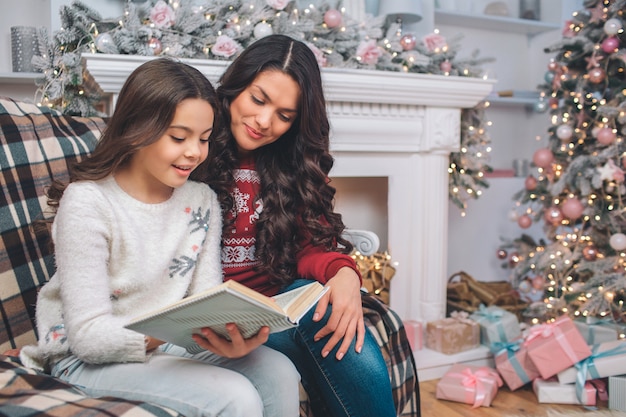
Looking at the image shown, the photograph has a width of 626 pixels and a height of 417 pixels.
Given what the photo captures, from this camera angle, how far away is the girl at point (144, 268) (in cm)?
93

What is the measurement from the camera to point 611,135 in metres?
2.32

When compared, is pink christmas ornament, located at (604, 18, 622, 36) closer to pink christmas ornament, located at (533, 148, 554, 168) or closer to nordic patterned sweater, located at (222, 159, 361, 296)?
pink christmas ornament, located at (533, 148, 554, 168)

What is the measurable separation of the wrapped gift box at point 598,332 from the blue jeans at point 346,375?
1416mm

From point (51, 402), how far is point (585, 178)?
2.18 meters

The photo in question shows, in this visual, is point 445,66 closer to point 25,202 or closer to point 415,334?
point 415,334

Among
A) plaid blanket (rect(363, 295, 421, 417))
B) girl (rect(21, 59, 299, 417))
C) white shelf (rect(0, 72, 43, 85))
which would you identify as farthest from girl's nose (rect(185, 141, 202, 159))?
white shelf (rect(0, 72, 43, 85))

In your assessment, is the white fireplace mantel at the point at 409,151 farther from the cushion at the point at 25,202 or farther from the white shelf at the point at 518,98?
the cushion at the point at 25,202

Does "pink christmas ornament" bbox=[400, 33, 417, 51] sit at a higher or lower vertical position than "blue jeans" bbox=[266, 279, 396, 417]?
higher

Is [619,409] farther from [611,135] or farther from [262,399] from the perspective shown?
[262,399]

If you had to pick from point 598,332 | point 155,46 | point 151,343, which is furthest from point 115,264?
point 598,332

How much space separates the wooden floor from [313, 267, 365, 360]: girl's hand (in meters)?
0.90

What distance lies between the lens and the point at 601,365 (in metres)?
1.97

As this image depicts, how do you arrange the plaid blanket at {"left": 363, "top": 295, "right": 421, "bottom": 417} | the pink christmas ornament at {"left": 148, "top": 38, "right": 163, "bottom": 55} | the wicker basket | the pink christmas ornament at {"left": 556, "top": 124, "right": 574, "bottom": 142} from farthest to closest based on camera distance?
1. the wicker basket
2. the pink christmas ornament at {"left": 556, "top": 124, "right": 574, "bottom": 142}
3. the pink christmas ornament at {"left": 148, "top": 38, "right": 163, "bottom": 55}
4. the plaid blanket at {"left": 363, "top": 295, "right": 421, "bottom": 417}

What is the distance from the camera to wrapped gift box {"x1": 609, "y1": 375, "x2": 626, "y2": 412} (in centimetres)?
193
